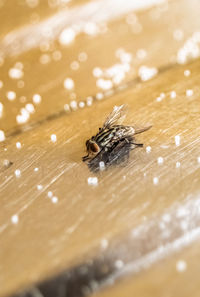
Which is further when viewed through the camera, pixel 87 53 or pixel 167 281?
pixel 87 53

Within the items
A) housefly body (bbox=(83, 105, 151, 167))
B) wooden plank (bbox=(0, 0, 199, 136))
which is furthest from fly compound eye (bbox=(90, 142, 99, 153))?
wooden plank (bbox=(0, 0, 199, 136))

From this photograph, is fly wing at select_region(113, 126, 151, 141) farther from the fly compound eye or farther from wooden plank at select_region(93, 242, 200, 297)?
wooden plank at select_region(93, 242, 200, 297)

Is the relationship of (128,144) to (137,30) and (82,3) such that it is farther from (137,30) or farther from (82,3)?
(82,3)

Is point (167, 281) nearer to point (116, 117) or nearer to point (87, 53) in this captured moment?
point (116, 117)

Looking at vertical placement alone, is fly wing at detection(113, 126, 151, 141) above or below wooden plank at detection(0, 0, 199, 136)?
below

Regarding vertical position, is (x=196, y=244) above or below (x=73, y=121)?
below

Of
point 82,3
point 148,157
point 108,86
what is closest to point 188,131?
point 148,157

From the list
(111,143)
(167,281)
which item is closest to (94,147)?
(111,143)
